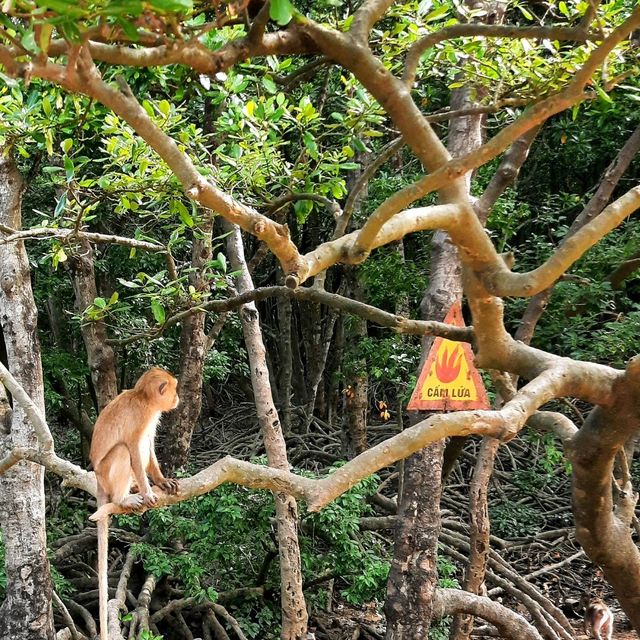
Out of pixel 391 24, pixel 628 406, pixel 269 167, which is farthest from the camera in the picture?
pixel 391 24

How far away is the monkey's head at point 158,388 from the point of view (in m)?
4.25

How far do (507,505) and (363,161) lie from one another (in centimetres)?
423

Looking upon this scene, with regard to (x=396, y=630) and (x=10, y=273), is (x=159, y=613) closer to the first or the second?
(x=396, y=630)

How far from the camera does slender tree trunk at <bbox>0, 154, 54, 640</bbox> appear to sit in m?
5.07

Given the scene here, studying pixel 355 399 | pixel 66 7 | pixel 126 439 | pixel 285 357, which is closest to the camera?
pixel 66 7

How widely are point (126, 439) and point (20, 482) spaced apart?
1391 mm

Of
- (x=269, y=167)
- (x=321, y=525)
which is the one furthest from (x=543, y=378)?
(x=321, y=525)

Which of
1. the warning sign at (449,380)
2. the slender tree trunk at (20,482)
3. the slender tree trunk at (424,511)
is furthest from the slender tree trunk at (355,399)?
the warning sign at (449,380)

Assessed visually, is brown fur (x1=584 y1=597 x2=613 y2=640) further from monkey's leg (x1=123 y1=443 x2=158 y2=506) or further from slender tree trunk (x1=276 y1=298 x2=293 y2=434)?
slender tree trunk (x1=276 y1=298 x2=293 y2=434)

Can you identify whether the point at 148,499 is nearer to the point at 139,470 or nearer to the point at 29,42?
the point at 139,470

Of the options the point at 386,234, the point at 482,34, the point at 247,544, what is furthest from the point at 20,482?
the point at 482,34

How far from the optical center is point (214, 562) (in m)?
6.43

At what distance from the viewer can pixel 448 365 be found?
3.83 m

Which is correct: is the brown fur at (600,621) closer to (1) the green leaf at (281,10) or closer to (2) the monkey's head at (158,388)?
(2) the monkey's head at (158,388)
